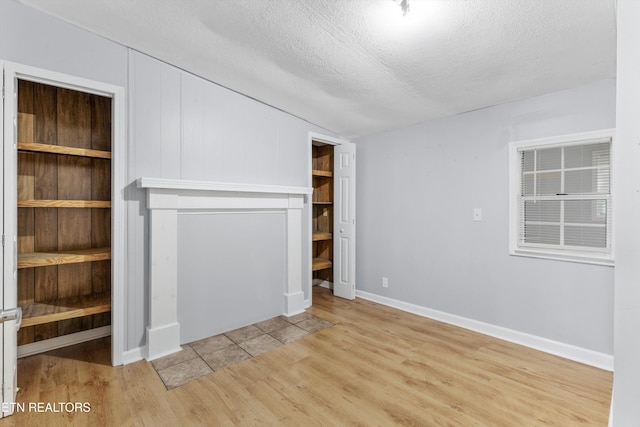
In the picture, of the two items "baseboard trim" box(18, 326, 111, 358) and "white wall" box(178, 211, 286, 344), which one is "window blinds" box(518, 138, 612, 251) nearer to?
"white wall" box(178, 211, 286, 344)

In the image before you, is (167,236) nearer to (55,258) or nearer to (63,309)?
(55,258)

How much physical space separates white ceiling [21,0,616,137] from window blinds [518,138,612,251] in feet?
1.90

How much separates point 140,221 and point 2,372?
48.3 inches

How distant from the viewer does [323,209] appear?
5035 millimetres

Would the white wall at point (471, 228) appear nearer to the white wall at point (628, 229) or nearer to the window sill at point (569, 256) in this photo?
the window sill at point (569, 256)

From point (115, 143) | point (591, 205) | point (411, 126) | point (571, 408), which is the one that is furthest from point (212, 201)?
point (591, 205)

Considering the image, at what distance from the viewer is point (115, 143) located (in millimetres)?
2402

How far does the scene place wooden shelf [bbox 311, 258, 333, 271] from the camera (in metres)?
4.26

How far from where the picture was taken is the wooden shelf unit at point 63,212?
2.45 meters

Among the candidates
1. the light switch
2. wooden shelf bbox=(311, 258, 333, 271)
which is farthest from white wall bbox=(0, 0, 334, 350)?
the light switch

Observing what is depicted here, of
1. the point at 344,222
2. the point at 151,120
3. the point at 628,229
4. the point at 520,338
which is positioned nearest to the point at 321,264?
the point at 344,222

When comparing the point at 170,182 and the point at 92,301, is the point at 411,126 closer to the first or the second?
the point at 170,182

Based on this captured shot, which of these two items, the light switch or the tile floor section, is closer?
the tile floor section

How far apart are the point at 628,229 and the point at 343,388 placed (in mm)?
2093
